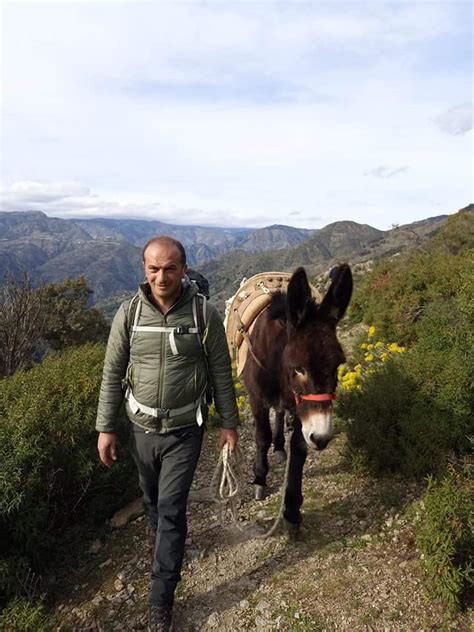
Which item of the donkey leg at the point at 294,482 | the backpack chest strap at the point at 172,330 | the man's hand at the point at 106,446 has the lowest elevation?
the donkey leg at the point at 294,482

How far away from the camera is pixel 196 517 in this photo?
4383 mm

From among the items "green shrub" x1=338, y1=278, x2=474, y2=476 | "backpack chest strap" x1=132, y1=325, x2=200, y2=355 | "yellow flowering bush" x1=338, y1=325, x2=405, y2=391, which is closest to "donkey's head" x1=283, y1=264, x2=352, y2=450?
"backpack chest strap" x1=132, y1=325, x2=200, y2=355

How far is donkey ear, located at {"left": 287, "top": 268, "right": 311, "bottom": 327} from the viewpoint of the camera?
2.98 m

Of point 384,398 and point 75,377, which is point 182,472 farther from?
point 384,398

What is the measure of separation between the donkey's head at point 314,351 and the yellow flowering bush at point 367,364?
10.9 feet

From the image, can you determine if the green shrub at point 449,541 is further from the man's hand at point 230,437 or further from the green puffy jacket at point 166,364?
the green puffy jacket at point 166,364

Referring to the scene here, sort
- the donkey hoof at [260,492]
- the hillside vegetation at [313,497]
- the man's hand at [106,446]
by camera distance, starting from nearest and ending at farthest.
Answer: the hillside vegetation at [313,497], the man's hand at [106,446], the donkey hoof at [260,492]

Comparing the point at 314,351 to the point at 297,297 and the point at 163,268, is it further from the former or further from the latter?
the point at 163,268

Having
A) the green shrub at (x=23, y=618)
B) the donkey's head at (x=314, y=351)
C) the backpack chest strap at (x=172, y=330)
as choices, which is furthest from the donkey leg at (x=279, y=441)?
the green shrub at (x=23, y=618)

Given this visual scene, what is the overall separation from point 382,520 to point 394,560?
0.58 m

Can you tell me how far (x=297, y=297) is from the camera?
3.05 meters

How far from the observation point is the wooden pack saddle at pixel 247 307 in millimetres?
4578

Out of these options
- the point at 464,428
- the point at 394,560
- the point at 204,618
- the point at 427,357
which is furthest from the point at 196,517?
the point at 427,357

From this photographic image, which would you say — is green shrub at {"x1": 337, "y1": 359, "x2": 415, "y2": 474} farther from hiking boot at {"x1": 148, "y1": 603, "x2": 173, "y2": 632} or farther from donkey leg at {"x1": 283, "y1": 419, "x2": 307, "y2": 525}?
hiking boot at {"x1": 148, "y1": 603, "x2": 173, "y2": 632}
